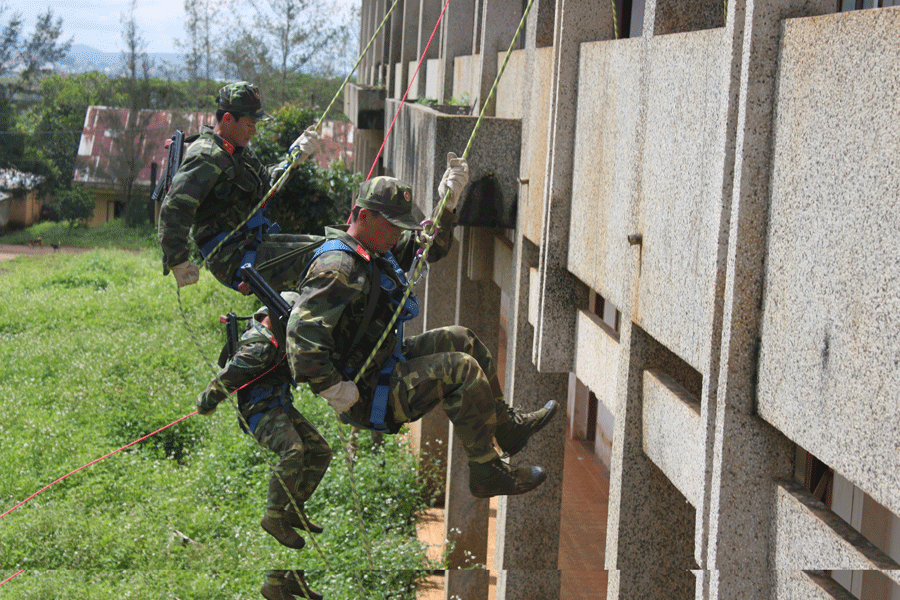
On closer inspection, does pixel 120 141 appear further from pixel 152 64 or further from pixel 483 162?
pixel 483 162

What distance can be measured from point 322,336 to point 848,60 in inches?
103

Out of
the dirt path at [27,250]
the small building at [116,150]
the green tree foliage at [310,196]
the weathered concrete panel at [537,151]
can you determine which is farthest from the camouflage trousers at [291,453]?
the small building at [116,150]

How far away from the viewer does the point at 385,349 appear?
187 inches

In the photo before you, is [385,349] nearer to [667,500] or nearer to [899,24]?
[667,500]

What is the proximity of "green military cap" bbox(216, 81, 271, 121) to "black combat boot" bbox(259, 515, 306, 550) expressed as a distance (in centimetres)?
243

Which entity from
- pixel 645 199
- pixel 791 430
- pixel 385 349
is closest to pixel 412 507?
pixel 385 349

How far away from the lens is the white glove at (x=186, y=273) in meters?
5.55

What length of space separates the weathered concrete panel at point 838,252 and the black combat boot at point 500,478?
199cm

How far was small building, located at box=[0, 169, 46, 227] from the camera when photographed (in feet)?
108

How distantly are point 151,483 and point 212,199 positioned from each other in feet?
18.9

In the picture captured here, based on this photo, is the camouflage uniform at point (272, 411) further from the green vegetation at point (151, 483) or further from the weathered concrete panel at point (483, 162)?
the weathered concrete panel at point (483, 162)

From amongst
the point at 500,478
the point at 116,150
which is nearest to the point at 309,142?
the point at 500,478

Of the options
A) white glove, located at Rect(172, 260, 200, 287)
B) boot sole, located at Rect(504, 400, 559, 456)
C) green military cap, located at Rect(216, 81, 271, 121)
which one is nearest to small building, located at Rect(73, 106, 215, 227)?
green military cap, located at Rect(216, 81, 271, 121)

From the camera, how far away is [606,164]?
4973 millimetres
